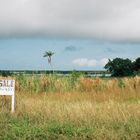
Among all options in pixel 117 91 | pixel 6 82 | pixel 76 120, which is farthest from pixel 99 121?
pixel 117 91

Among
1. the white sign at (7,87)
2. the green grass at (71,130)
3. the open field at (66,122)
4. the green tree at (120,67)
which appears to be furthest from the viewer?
the green tree at (120,67)

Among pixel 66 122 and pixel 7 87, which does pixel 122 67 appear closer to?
pixel 7 87

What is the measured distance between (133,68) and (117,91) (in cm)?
3523

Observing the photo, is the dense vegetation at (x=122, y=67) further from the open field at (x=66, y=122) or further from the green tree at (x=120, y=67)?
the open field at (x=66, y=122)

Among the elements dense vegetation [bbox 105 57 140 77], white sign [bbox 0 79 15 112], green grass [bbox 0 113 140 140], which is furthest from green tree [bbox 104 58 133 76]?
green grass [bbox 0 113 140 140]

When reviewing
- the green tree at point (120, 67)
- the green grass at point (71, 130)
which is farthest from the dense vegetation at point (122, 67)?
the green grass at point (71, 130)

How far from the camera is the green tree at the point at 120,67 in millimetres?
57850

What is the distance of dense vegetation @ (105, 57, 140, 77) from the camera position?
190 feet

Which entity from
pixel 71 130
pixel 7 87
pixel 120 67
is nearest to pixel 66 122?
pixel 71 130

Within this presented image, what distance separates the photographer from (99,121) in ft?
41.1

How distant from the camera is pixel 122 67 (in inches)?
2379

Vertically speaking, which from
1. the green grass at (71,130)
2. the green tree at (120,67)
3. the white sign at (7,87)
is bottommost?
the green grass at (71,130)

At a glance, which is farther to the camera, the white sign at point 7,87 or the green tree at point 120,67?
the green tree at point 120,67

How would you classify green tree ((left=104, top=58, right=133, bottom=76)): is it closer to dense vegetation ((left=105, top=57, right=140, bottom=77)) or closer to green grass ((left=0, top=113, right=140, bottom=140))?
dense vegetation ((left=105, top=57, right=140, bottom=77))
